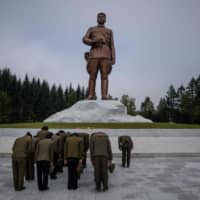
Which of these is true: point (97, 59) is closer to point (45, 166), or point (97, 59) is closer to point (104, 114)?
point (104, 114)

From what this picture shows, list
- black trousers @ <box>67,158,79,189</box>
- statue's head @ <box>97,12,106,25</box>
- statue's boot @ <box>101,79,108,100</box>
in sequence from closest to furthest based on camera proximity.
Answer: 1. black trousers @ <box>67,158,79,189</box>
2. statue's boot @ <box>101,79,108,100</box>
3. statue's head @ <box>97,12,106,25</box>

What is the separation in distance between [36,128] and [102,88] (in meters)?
7.11

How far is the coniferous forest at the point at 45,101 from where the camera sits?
156ft

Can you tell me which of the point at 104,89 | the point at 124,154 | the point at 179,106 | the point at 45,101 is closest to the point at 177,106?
the point at 179,106

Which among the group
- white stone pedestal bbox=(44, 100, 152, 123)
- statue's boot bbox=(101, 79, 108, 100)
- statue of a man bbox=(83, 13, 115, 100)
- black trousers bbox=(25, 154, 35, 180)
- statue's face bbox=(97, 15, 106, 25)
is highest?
statue's face bbox=(97, 15, 106, 25)

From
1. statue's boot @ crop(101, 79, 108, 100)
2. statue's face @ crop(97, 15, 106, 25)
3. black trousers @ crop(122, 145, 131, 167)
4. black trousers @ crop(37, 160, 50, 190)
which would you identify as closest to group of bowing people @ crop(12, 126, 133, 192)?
black trousers @ crop(37, 160, 50, 190)

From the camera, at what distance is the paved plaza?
5143 millimetres

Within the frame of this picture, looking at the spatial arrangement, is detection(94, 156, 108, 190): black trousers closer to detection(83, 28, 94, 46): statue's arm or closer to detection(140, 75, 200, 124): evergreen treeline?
detection(83, 28, 94, 46): statue's arm

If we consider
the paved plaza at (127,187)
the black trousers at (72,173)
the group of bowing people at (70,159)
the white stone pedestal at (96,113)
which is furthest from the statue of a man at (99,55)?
the black trousers at (72,173)

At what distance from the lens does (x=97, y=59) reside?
2072 centimetres

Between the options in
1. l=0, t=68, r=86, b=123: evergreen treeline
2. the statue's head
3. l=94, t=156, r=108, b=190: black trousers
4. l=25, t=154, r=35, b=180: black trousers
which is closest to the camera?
l=94, t=156, r=108, b=190: black trousers

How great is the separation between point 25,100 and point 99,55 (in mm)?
34633

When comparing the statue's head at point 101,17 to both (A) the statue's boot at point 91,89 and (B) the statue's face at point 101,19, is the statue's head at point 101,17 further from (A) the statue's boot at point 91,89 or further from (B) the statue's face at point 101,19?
(A) the statue's boot at point 91,89

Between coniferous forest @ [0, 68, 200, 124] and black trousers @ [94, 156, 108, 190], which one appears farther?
coniferous forest @ [0, 68, 200, 124]
